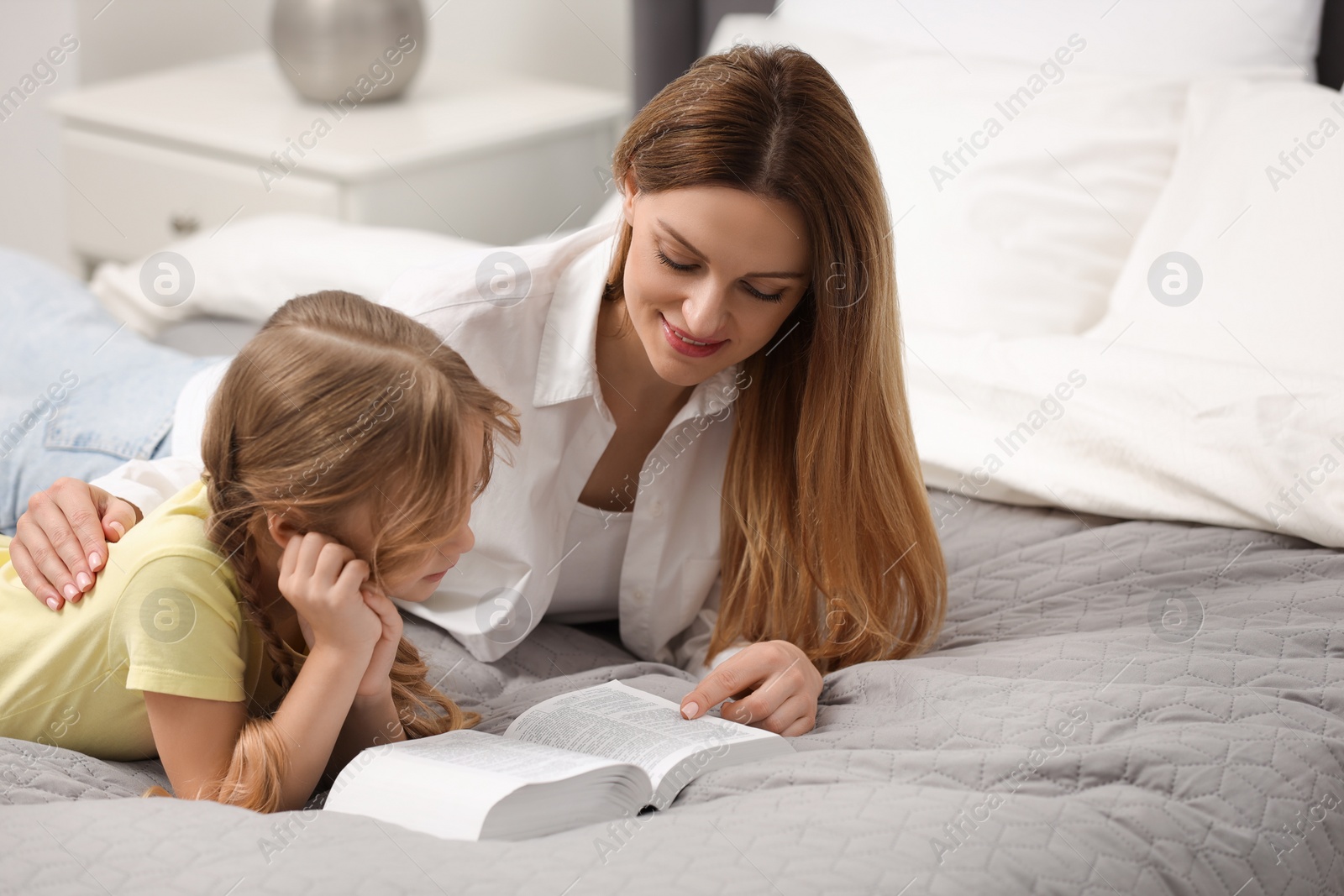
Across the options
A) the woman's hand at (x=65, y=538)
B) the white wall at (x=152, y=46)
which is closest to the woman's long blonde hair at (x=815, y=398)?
the woman's hand at (x=65, y=538)

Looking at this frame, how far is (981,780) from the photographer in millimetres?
885

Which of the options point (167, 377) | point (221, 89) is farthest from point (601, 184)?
point (167, 377)

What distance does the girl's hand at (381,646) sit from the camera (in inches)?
35.9

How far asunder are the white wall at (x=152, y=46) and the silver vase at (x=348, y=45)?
382 millimetres

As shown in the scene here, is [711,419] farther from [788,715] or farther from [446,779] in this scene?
[446,779]

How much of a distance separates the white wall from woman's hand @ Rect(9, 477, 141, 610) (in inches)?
74.7

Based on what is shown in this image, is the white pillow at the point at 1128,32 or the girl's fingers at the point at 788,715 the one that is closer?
the girl's fingers at the point at 788,715

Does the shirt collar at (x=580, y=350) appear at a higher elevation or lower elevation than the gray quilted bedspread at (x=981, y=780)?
higher

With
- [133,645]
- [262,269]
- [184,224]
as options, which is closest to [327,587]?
[133,645]

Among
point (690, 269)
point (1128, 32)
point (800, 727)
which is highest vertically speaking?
point (1128, 32)

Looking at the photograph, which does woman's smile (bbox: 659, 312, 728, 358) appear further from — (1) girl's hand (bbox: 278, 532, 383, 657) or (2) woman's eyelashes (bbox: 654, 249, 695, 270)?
(1) girl's hand (bbox: 278, 532, 383, 657)

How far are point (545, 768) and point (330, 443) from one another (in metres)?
0.26

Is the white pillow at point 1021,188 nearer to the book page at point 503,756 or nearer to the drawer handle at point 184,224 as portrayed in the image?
the book page at point 503,756

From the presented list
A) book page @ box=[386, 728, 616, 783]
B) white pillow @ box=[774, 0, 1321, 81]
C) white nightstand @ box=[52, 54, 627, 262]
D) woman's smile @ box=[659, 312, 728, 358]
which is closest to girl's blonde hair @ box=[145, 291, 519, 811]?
book page @ box=[386, 728, 616, 783]
